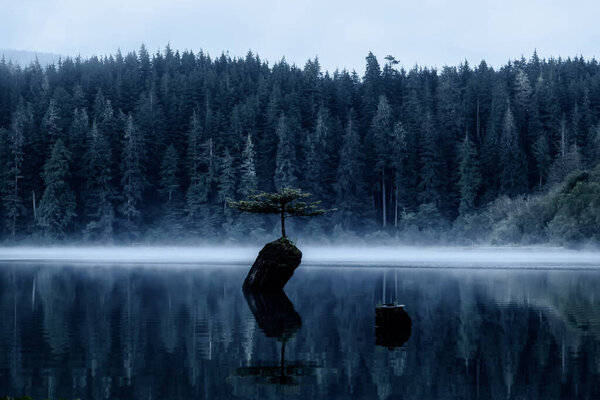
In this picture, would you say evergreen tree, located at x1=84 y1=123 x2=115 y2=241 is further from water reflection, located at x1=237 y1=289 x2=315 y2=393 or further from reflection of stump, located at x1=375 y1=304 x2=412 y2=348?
reflection of stump, located at x1=375 y1=304 x2=412 y2=348

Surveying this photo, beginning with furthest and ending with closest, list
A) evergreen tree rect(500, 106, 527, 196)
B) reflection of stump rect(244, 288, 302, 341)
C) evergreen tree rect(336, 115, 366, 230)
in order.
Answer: evergreen tree rect(500, 106, 527, 196) → evergreen tree rect(336, 115, 366, 230) → reflection of stump rect(244, 288, 302, 341)

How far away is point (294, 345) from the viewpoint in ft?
55.6

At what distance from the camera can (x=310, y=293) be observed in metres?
30.7

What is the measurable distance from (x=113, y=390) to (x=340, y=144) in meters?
97.1

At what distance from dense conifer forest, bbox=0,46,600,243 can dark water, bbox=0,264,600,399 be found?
53.9m

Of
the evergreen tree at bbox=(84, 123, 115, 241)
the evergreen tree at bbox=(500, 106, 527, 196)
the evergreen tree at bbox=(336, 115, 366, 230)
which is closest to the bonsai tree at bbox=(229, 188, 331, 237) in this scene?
the evergreen tree at bbox=(336, 115, 366, 230)

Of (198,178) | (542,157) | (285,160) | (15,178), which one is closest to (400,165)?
(285,160)

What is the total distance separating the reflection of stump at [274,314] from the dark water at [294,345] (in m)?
0.07

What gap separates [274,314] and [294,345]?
617 cm

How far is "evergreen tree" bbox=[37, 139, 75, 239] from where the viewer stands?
299 feet

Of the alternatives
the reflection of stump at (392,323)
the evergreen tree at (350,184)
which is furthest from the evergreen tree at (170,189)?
the reflection of stump at (392,323)

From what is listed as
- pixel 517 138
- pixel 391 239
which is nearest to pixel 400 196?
pixel 391 239

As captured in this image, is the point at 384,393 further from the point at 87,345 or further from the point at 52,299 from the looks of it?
the point at 52,299

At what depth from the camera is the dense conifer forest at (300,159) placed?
94062mm
